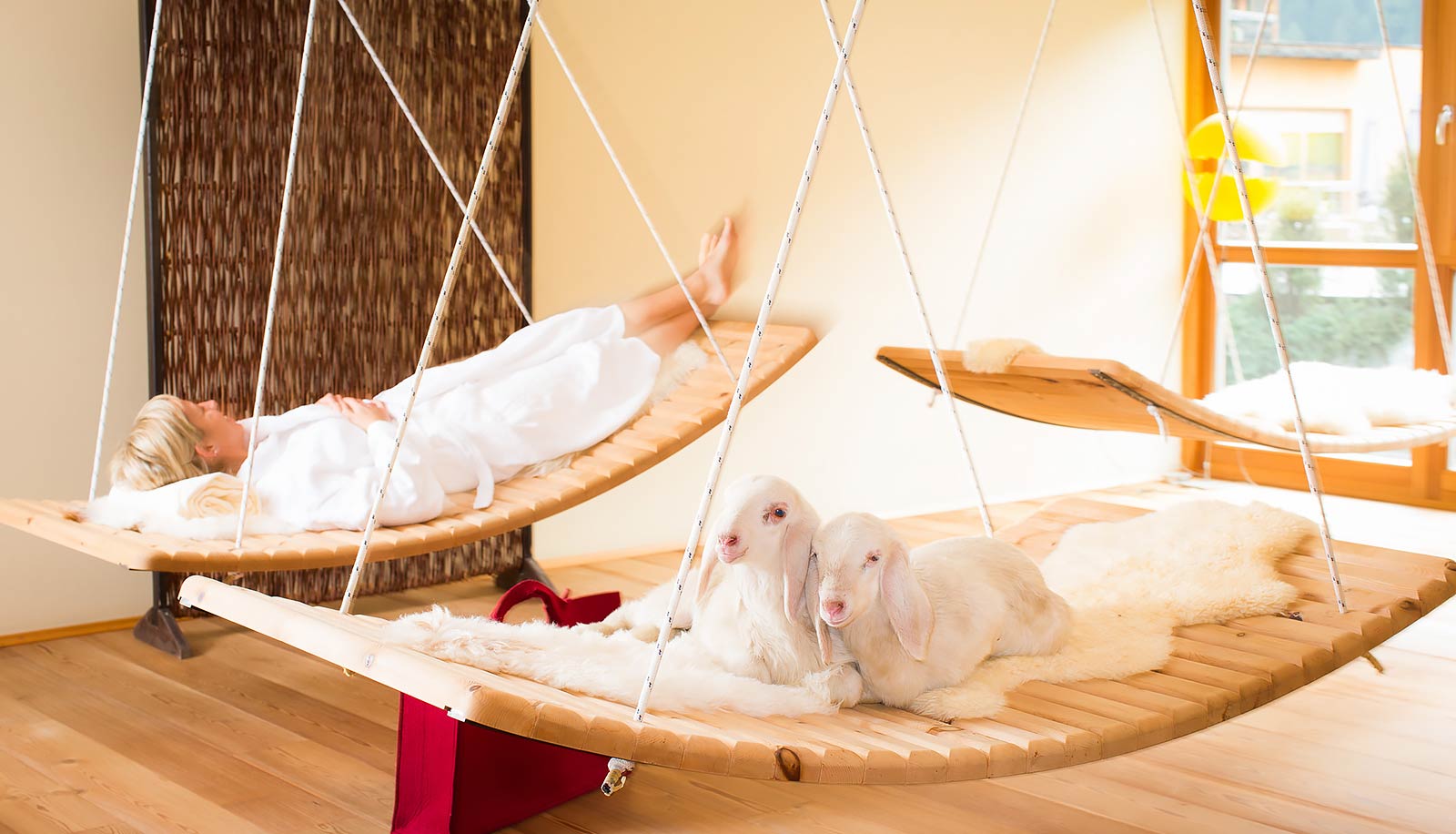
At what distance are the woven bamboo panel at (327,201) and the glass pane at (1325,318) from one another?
Answer: 3.27m

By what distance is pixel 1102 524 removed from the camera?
241 centimetres

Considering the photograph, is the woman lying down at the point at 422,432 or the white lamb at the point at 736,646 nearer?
the white lamb at the point at 736,646

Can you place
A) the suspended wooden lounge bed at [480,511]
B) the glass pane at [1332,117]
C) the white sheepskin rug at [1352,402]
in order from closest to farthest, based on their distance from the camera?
1. the suspended wooden lounge bed at [480,511]
2. the white sheepskin rug at [1352,402]
3. the glass pane at [1332,117]

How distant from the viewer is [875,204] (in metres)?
4.43

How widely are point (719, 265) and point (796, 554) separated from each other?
1752 mm

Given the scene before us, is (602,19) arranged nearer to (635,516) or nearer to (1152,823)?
(635,516)

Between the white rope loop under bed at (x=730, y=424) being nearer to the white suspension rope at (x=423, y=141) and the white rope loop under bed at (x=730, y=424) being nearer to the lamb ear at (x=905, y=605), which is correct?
the lamb ear at (x=905, y=605)

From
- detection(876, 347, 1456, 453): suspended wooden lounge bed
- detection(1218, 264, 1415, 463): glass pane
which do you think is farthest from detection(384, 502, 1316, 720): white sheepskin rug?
detection(1218, 264, 1415, 463): glass pane

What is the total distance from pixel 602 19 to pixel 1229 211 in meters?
2.51

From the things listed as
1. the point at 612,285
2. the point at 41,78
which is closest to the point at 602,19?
the point at 612,285

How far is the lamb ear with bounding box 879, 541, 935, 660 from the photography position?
5.17ft

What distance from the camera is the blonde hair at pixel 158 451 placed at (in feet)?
8.57

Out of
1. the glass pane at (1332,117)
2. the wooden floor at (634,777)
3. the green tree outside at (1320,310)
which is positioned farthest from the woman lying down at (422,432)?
the green tree outside at (1320,310)

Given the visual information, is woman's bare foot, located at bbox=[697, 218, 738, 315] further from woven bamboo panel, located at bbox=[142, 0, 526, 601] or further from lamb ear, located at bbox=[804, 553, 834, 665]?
lamb ear, located at bbox=[804, 553, 834, 665]
